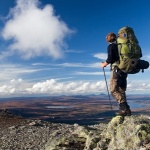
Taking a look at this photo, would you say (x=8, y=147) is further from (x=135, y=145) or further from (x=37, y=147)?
(x=135, y=145)

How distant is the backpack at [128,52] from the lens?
13773 mm

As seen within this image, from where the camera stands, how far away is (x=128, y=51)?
45.2 ft

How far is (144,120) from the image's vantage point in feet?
45.9

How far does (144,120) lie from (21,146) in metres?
14.2

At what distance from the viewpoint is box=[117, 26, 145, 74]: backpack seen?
13.8 meters

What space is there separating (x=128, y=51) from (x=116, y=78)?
1568 mm

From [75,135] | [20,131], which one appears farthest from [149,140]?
[20,131]

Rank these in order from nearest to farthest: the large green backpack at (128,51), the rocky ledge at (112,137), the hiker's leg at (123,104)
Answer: the rocky ledge at (112,137) → the large green backpack at (128,51) → the hiker's leg at (123,104)

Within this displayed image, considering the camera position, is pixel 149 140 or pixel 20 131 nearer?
pixel 149 140

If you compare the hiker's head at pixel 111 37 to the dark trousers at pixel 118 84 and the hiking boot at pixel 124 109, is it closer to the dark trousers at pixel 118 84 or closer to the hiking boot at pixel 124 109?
the dark trousers at pixel 118 84

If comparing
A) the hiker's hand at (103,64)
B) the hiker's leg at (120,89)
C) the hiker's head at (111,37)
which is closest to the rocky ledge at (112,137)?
the hiker's leg at (120,89)

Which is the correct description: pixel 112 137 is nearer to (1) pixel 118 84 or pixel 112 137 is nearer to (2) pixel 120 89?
(2) pixel 120 89

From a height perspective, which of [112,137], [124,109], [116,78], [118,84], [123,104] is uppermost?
[116,78]

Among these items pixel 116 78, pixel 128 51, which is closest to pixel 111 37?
pixel 128 51
